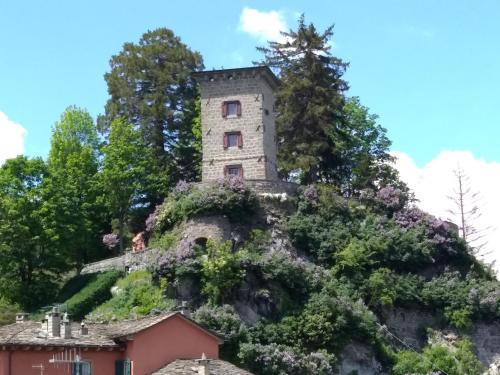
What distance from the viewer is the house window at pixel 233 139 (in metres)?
63.2

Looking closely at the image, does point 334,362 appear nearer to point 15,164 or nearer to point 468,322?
point 468,322

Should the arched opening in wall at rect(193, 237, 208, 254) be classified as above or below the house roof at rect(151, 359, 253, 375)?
above

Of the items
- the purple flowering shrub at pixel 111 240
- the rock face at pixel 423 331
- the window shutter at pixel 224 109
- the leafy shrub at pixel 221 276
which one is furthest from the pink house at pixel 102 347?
the window shutter at pixel 224 109

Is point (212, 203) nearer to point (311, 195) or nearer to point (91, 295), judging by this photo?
point (311, 195)

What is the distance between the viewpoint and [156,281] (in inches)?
2080

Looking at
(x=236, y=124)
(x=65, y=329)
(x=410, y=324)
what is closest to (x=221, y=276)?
(x=410, y=324)

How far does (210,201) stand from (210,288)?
7.05m

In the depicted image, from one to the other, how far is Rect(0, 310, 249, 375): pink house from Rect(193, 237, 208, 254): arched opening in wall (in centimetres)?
1430

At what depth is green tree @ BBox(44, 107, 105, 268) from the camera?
60562 mm

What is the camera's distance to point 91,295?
54.9 m

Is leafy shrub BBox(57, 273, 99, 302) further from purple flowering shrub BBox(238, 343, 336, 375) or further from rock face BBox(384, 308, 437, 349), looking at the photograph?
rock face BBox(384, 308, 437, 349)

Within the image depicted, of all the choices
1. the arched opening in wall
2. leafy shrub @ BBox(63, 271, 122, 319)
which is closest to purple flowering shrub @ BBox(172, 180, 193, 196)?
the arched opening in wall

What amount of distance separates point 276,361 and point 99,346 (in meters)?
12.3

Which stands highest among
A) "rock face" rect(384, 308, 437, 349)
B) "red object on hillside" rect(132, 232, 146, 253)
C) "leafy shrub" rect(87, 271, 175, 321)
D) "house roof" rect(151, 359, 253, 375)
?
"red object on hillside" rect(132, 232, 146, 253)
